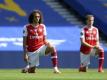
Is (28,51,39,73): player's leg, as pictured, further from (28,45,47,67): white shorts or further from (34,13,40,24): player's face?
(34,13,40,24): player's face

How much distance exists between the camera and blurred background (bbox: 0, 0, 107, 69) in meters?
17.6

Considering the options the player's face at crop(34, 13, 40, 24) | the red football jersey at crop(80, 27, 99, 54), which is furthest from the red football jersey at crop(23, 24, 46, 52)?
the red football jersey at crop(80, 27, 99, 54)

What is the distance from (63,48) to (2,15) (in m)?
2.94

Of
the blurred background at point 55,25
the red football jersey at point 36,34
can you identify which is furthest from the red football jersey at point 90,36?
the blurred background at point 55,25

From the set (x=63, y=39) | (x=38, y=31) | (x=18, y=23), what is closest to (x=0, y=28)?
(x=18, y=23)

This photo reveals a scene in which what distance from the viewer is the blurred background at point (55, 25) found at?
1761 centimetres

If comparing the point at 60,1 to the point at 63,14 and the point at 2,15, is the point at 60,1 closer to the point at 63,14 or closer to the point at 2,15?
the point at 63,14

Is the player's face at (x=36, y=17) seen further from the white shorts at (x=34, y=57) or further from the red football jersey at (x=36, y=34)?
the white shorts at (x=34, y=57)

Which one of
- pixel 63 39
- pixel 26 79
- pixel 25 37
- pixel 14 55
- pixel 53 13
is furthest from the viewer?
pixel 53 13

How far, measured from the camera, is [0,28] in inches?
743

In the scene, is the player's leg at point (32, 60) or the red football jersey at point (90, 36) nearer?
the player's leg at point (32, 60)

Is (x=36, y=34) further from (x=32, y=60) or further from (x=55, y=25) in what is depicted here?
(x=55, y=25)

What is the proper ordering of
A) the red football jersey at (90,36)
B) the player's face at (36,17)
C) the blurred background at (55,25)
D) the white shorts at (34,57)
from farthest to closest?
the blurred background at (55,25) → the red football jersey at (90,36) → the white shorts at (34,57) → the player's face at (36,17)

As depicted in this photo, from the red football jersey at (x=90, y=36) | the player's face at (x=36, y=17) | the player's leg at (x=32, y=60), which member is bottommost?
the player's leg at (x=32, y=60)
